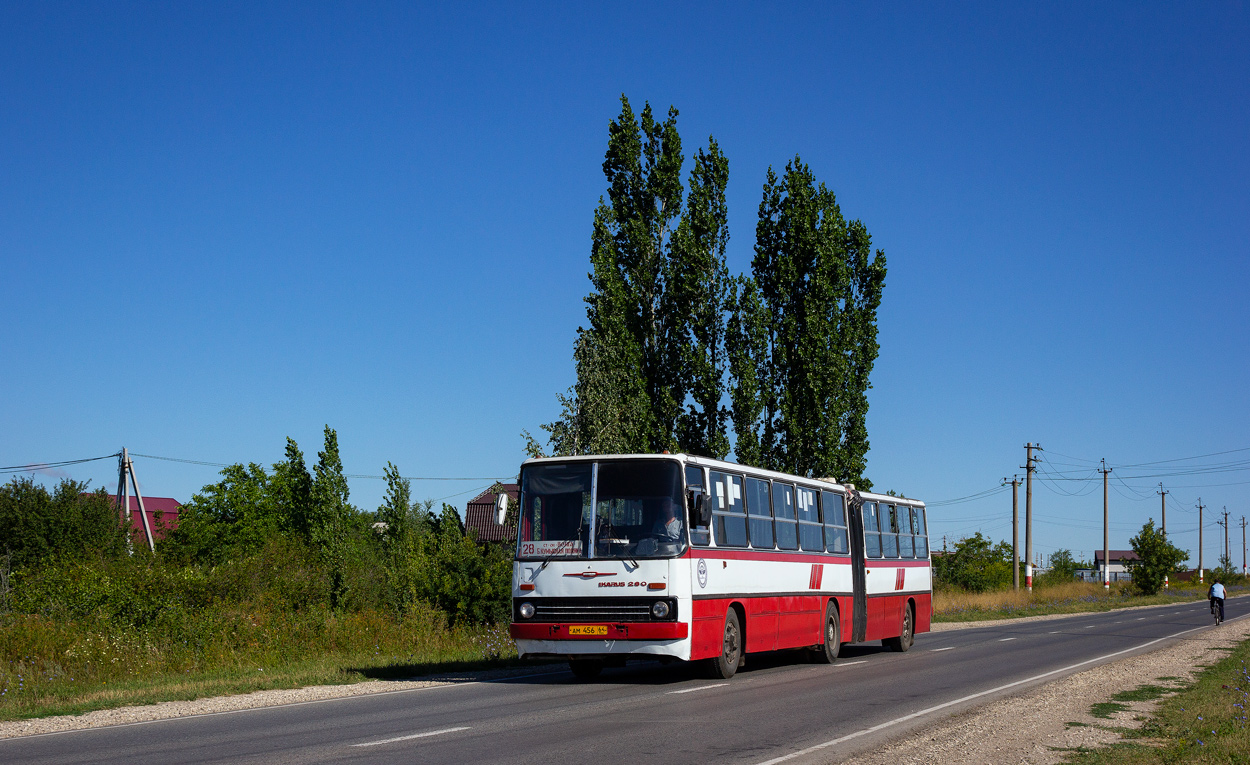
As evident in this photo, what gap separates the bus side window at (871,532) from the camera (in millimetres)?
25062

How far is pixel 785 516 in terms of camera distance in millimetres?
20594

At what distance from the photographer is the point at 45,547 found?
5253 centimetres

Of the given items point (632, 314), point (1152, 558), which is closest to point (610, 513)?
point (632, 314)

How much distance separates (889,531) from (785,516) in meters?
6.84

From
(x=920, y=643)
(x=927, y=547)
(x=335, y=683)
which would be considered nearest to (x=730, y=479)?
(x=335, y=683)

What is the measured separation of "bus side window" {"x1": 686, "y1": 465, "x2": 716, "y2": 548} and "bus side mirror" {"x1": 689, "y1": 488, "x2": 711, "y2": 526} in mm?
75

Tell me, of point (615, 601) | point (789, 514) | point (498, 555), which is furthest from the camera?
point (498, 555)

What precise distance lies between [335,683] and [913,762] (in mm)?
10265

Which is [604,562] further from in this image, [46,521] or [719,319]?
[46,521]

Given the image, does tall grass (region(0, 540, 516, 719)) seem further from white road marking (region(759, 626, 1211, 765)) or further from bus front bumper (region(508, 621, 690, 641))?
white road marking (region(759, 626, 1211, 765))

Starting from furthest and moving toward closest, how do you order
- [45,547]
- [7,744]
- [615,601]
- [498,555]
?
1. [45,547]
2. [498,555]
3. [615,601]
4. [7,744]

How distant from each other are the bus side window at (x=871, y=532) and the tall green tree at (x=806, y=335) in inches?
504

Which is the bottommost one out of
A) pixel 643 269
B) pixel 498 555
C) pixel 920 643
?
pixel 920 643

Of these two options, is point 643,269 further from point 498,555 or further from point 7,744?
point 7,744
